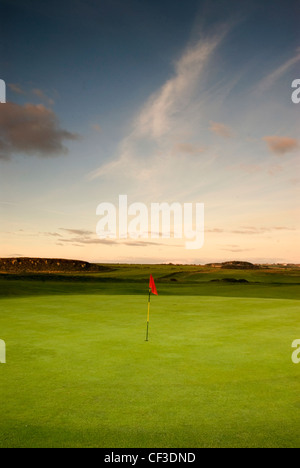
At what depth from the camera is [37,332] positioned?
1073cm

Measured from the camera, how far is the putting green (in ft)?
14.5

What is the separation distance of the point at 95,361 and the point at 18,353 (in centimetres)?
201

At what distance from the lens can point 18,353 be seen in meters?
8.25

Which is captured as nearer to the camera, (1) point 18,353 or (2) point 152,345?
(1) point 18,353

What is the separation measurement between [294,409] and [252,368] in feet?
6.56

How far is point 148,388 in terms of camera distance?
5.99 meters

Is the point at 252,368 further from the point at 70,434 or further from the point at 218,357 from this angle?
the point at 70,434

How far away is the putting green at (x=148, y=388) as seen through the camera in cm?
443

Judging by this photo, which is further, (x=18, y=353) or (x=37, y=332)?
(x=37, y=332)
